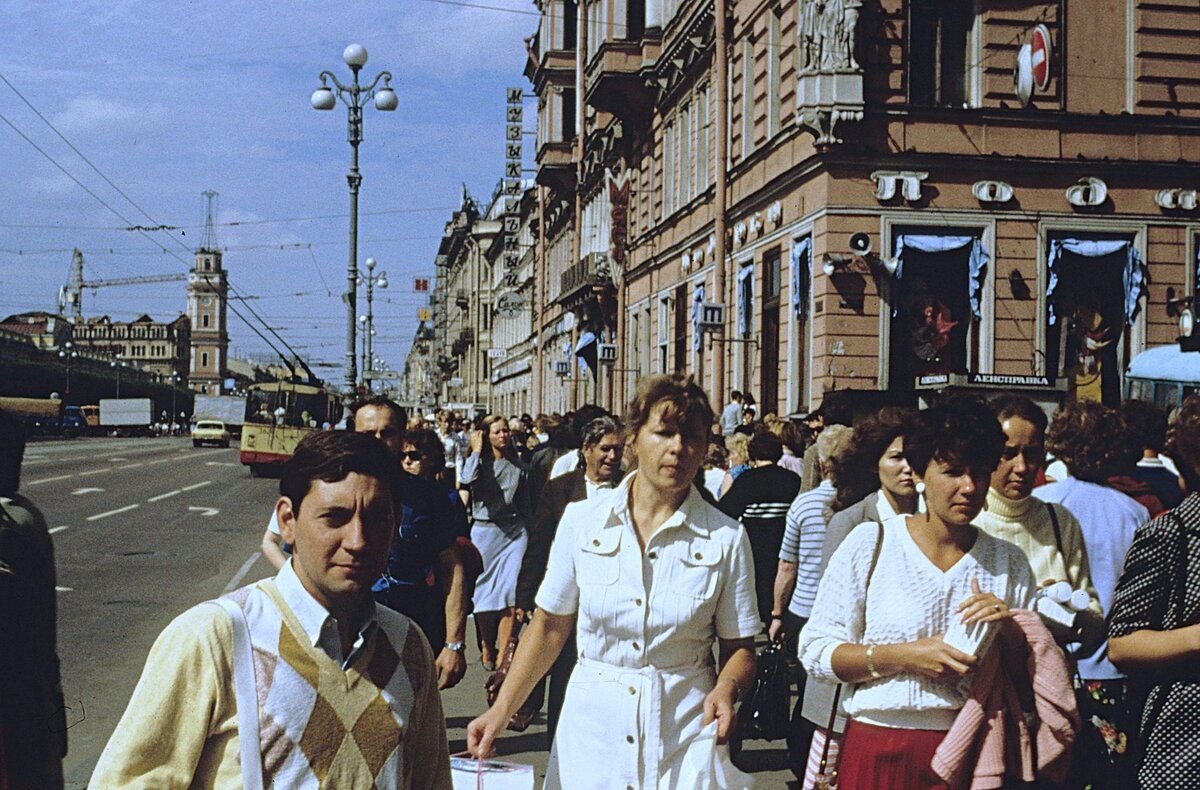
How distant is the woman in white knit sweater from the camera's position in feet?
14.3

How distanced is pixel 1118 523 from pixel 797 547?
2.13 metres

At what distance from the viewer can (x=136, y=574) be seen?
17047 mm

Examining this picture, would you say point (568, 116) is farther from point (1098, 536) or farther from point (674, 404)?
point (674, 404)

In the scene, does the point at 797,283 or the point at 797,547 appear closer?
the point at 797,547

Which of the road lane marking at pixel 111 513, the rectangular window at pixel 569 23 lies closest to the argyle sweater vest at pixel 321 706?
the road lane marking at pixel 111 513

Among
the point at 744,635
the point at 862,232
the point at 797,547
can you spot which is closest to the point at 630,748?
the point at 744,635

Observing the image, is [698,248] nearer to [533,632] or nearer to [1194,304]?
[1194,304]

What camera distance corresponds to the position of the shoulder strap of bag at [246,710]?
2717 mm

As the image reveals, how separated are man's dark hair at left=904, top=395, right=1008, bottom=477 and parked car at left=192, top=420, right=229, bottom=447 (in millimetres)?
72885

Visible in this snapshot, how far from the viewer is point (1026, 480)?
500 centimetres

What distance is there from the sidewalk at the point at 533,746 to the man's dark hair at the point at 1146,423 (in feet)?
8.26

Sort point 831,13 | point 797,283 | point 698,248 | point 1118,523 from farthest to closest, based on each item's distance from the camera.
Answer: point 698,248 → point 797,283 → point 831,13 → point 1118,523

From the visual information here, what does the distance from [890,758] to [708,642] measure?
2.04 ft

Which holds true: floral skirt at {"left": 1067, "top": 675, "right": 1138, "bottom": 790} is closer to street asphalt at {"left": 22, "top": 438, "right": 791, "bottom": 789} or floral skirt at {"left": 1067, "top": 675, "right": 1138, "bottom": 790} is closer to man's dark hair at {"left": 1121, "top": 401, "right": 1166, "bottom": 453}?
man's dark hair at {"left": 1121, "top": 401, "right": 1166, "bottom": 453}
